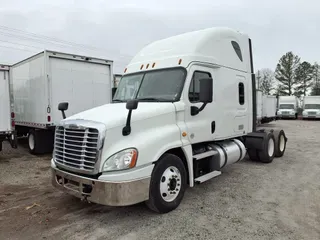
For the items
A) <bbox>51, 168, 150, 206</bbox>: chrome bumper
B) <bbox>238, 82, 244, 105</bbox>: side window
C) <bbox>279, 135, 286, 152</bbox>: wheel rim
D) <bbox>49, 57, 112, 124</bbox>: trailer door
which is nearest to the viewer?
<bbox>51, 168, 150, 206</bbox>: chrome bumper

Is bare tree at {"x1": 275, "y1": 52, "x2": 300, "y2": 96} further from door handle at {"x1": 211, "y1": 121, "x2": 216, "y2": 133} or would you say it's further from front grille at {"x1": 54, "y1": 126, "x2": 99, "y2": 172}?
front grille at {"x1": 54, "y1": 126, "x2": 99, "y2": 172}

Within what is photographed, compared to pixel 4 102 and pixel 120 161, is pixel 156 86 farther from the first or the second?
pixel 4 102

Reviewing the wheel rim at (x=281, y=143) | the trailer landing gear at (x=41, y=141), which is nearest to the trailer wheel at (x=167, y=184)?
the wheel rim at (x=281, y=143)

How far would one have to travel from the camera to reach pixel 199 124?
17.1 ft

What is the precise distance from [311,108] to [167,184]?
3279 centimetres

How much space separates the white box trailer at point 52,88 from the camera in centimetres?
873

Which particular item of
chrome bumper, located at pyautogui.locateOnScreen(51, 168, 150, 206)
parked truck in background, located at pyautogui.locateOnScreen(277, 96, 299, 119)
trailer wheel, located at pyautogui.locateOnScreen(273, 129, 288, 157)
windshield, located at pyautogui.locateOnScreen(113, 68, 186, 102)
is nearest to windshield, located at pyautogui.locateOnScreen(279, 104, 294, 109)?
parked truck in background, located at pyautogui.locateOnScreen(277, 96, 299, 119)

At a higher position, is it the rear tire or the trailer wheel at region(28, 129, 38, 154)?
the trailer wheel at region(28, 129, 38, 154)

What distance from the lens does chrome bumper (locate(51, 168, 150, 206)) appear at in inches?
149

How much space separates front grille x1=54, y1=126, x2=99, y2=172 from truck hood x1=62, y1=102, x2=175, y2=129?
25 cm

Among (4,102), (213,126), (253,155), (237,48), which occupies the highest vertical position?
(237,48)

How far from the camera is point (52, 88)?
877 centimetres

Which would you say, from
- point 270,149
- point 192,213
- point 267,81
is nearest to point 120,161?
point 192,213

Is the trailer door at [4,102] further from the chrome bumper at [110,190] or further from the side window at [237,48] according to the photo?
the side window at [237,48]
